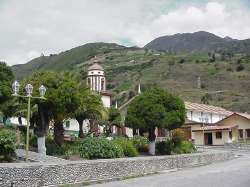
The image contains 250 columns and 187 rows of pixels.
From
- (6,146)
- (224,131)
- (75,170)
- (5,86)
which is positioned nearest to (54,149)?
(6,146)

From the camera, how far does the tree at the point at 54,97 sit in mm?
30708

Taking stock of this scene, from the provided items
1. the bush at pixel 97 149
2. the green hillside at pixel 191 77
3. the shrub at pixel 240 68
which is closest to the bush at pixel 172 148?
the bush at pixel 97 149

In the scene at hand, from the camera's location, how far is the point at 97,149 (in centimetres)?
3131

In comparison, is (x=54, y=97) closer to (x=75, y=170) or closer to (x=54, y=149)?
(x=54, y=149)

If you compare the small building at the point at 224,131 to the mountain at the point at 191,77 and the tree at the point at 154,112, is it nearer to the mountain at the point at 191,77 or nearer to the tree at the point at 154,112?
the mountain at the point at 191,77

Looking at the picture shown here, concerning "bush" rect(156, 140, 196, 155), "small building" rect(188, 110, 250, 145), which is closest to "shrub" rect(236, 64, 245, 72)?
"small building" rect(188, 110, 250, 145)

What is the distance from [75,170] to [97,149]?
26.3ft

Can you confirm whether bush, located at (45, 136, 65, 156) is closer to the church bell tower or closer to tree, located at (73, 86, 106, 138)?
tree, located at (73, 86, 106, 138)

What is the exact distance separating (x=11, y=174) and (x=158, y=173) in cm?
1266

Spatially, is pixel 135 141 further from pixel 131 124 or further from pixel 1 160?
pixel 1 160

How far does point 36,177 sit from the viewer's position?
68.5 ft

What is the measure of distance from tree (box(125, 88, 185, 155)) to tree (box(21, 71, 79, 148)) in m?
8.66

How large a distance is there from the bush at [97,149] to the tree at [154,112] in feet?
25.2

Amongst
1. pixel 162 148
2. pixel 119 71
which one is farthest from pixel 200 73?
pixel 162 148
